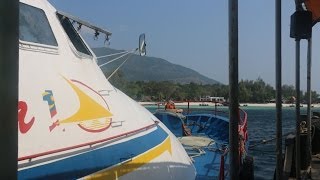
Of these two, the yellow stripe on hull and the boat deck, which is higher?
the yellow stripe on hull

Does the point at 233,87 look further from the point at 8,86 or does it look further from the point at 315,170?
the point at 315,170

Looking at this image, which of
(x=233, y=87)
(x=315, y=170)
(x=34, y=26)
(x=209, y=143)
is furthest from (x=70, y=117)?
(x=209, y=143)

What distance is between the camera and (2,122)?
45.6 inches

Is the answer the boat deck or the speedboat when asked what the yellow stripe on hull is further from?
the boat deck

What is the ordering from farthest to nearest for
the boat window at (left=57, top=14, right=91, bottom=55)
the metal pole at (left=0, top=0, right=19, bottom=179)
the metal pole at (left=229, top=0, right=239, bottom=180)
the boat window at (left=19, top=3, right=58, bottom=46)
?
the boat window at (left=57, top=14, right=91, bottom=55)
the boat window at (left=19, top=3, right=58, bottom=46)
the metal pole at (left=229, top=0, right=239, bottom=180)
the metal pole at (left=0, top=0, right=19, bottom=179)

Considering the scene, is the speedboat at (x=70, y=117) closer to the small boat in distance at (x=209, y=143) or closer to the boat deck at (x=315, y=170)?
the small boat in distance at (x=209, y=143)

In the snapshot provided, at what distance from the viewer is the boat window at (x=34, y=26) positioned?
396 centimetres

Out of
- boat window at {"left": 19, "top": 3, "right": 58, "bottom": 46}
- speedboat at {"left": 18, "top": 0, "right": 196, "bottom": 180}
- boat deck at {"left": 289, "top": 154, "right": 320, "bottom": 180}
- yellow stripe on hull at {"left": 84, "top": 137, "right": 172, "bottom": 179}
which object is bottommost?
boat deck at {"left": 289, "top": 154, "right": 320, "bottom": 180}

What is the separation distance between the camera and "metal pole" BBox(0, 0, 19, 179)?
3.82ft

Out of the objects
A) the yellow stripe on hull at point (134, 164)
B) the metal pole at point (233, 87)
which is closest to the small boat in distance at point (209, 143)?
the yellow stripe on hull at point (134, 164)

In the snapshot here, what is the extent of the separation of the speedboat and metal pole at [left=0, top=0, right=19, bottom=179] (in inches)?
79.4

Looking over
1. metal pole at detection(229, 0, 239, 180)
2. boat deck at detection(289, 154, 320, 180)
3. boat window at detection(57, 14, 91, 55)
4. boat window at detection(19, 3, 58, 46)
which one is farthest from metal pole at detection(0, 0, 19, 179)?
boat deck at detection(289, 154, 320, 180)

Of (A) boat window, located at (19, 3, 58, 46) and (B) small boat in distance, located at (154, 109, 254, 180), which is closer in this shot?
(A) boat window, located at (19, 3, 58, 46)

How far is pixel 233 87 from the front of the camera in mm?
3791
